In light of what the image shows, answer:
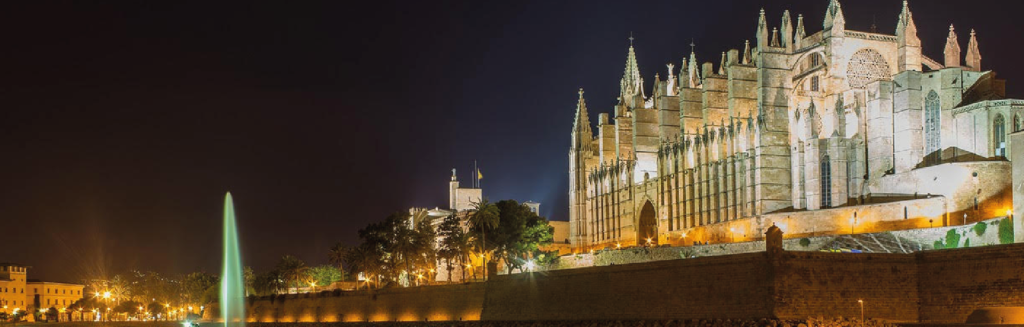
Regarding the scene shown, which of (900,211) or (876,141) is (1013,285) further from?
(876,141)

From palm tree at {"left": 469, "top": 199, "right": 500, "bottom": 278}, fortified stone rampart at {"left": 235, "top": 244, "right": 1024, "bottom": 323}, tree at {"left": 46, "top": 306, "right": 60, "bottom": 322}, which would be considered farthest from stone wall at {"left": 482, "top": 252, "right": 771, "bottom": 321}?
tree at {"left": 46, "top": 306, "right": 60, "bottom": 322}

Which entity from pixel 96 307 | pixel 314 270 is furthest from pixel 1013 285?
pixel 96 307

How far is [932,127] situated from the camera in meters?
62.1

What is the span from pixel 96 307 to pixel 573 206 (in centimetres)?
5711

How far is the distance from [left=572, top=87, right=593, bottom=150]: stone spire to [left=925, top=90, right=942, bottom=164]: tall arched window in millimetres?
41250

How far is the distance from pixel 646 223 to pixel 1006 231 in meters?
38.2

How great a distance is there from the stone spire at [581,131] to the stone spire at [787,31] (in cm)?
2846

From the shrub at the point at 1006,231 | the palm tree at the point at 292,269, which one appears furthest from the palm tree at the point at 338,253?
the shrub at the point at 1006,231

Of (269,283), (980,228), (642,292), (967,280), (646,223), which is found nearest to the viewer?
(967,280)

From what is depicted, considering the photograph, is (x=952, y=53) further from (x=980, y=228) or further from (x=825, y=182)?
(x=980, y=228)

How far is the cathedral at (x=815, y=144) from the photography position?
59.4 meters

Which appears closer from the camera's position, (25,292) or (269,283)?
(269,283)

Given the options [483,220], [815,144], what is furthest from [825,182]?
[483,220]

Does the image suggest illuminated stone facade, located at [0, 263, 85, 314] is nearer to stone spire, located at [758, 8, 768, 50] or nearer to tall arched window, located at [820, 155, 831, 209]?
stone spire, located at [758, 8, 768, 50]
